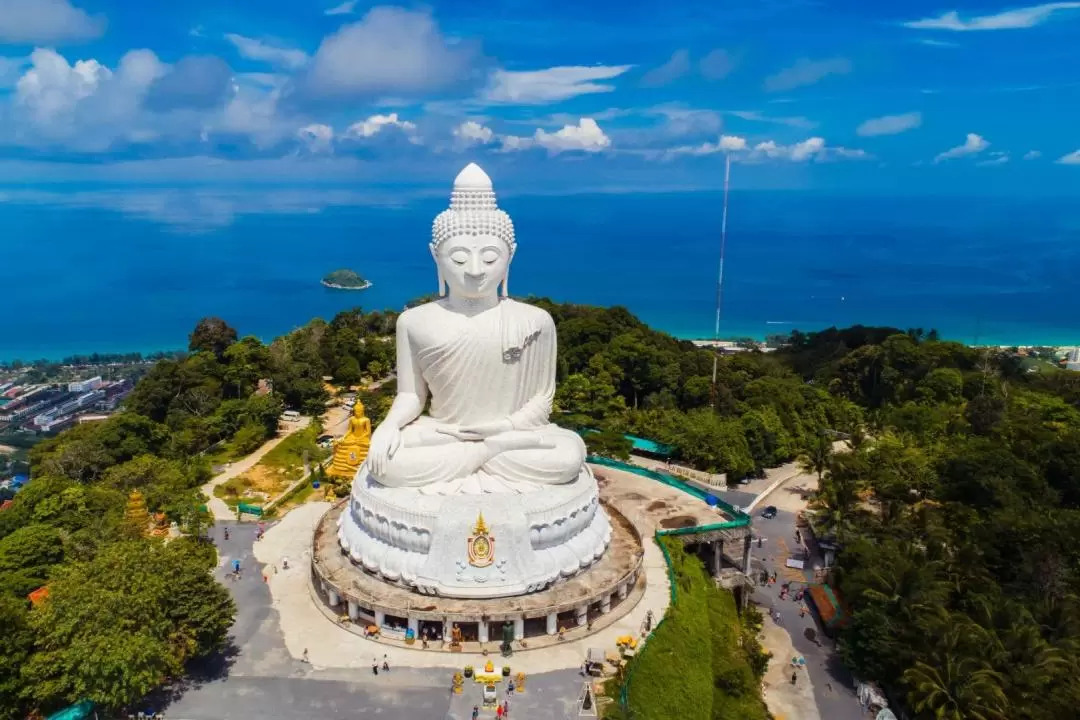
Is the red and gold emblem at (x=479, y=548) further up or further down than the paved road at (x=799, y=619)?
further up

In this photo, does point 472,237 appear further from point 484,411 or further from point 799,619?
point 799,619

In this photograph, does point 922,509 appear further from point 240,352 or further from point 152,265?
point 152,265

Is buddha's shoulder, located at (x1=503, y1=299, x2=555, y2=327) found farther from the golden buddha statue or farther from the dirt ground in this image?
the dirt ground

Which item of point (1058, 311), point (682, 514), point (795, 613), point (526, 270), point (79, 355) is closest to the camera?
point (795, 613)

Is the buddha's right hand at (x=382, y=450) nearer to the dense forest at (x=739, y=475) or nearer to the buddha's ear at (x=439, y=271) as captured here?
the buddha's ear at (x=439, y=271)

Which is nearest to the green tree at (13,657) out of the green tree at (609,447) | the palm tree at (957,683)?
the palm tree at (957,683)

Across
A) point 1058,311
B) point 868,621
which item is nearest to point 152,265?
point 1058,311

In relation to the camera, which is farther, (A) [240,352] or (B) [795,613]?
(A) [240,352]

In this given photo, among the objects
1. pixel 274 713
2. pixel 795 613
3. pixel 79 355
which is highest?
pixel 274 713
